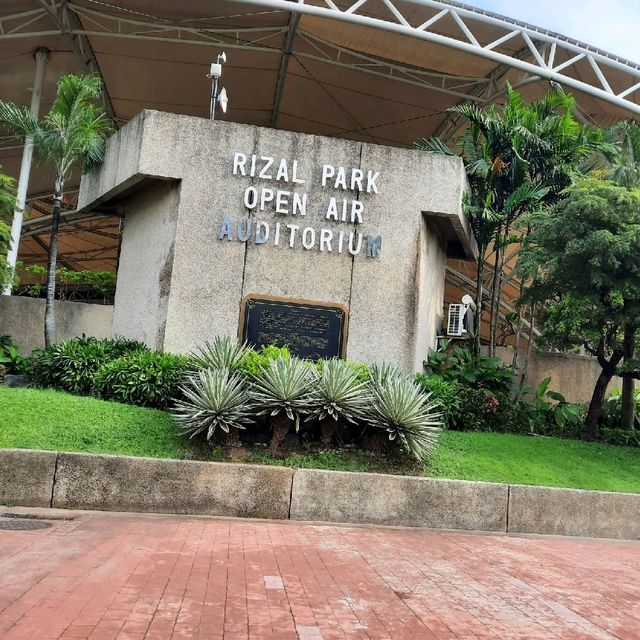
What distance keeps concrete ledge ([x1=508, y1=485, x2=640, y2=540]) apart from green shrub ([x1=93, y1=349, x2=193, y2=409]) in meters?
5.01

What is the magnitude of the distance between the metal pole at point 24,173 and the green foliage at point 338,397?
31.7ft

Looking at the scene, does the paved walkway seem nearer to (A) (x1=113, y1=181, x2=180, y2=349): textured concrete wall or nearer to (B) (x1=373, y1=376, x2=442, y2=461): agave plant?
(B) (x1=373, y1=376, x2=442, y2=461): agave plant

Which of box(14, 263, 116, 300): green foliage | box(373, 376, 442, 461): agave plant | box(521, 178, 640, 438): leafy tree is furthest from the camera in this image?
box(14, 263, 116, 300): green foliage

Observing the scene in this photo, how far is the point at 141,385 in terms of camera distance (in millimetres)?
10398

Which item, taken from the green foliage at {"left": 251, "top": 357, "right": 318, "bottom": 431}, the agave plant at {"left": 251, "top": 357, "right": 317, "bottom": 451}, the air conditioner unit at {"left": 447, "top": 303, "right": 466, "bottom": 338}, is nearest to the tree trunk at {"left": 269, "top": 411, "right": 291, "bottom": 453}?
the agave plant at {"left": 251, "top": 357, "right": 317, "bottom": 451}

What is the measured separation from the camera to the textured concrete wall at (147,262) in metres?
11.9

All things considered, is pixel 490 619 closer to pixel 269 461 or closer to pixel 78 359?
pixel 269 461

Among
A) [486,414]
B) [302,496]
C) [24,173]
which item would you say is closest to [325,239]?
[486,414]

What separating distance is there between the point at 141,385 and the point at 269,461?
2.46 metres

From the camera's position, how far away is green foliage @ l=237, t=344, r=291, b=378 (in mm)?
9914

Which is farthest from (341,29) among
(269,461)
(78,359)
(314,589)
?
(314,589)

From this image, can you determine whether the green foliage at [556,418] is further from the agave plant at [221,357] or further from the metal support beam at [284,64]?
the metal support beam at [284,64]

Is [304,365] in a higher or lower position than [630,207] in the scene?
lower

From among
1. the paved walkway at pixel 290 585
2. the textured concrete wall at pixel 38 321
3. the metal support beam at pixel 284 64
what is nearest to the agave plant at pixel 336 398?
the paved walkway at pixel 290 585
